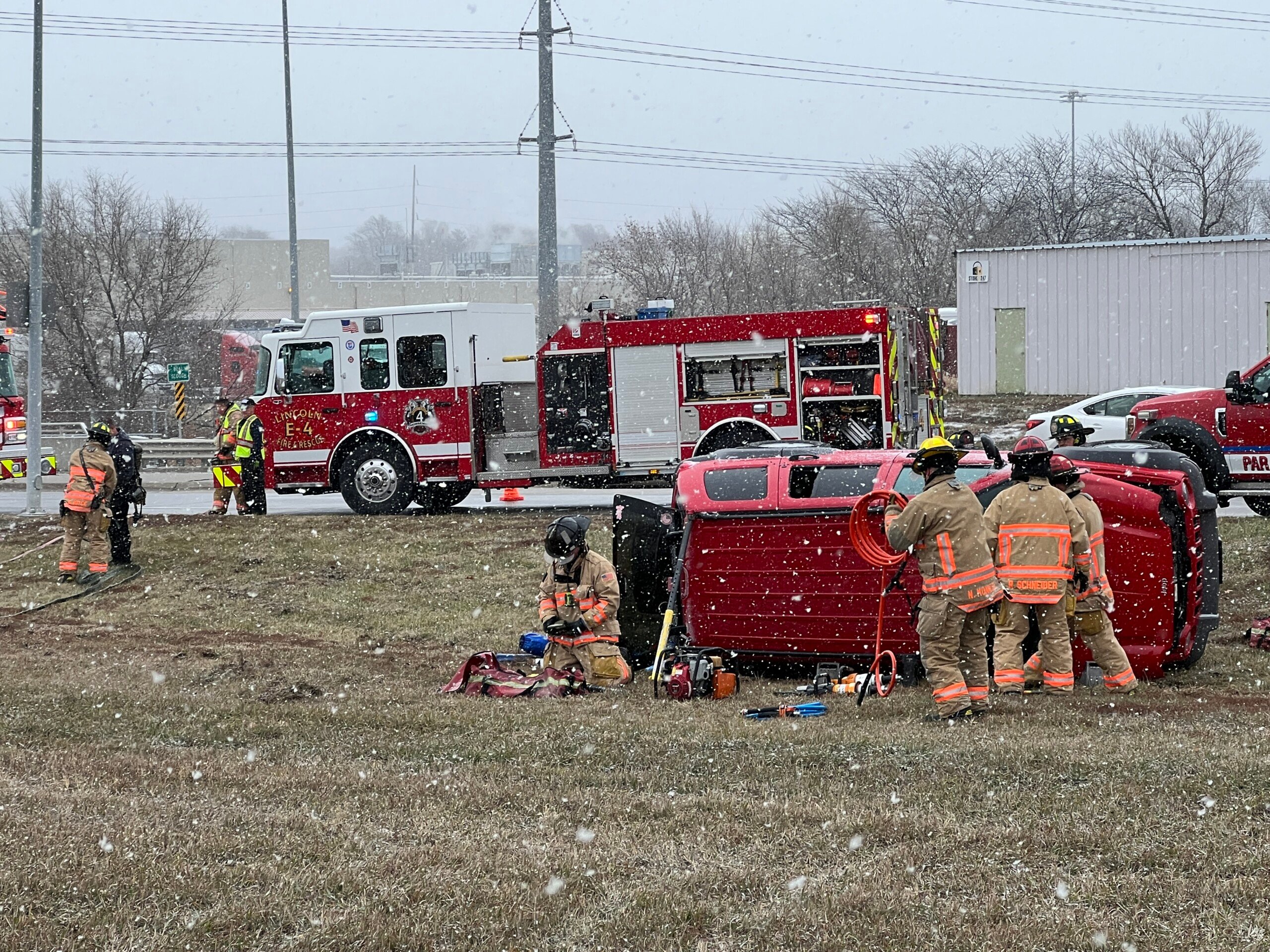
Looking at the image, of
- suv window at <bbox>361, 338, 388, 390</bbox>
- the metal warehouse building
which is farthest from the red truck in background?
the metal warehouse building

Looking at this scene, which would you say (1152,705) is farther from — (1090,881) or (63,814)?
(63,814)

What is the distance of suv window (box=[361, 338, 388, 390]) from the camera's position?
1872cm

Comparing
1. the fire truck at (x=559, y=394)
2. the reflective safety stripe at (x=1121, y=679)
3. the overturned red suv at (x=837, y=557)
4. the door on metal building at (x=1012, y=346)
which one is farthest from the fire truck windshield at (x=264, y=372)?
the door on metal building at (x=1012, y=346)

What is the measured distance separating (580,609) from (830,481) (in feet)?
6.06

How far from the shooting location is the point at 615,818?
18.9 feet

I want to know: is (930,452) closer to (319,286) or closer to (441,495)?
(441,495)

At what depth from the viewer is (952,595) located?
7.80 m

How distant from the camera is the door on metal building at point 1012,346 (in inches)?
1261

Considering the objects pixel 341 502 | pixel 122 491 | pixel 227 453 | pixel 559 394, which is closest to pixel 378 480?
pixel 227 453

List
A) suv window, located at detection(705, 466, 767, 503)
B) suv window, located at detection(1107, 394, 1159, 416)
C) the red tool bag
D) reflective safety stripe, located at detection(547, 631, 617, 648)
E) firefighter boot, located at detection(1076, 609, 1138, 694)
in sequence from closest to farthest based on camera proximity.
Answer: firefighter boot, located at detection(1076, 609, 1138, 694), the red tool bag, reflective safety stripe, located at detection(547, 631, 617, 648), suv window, located at detection(705, 466, 767, 503), suv window, located at detection(1107, 394, 1159, 416)

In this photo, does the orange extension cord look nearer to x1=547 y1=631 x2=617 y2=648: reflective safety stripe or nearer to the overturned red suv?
the overturned red suv

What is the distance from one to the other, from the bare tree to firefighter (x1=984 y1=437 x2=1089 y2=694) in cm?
3201

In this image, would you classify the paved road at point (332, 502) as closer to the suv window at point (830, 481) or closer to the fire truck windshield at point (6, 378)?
the fire truck windshield at point (6, 378)

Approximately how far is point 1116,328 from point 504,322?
56.0 feet
